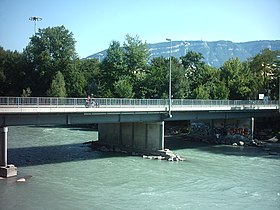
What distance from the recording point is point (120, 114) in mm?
41438

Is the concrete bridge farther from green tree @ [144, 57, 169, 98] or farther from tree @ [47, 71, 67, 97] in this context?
tree @ [47, 71, 67, 97]

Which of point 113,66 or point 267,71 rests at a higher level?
point 113,66

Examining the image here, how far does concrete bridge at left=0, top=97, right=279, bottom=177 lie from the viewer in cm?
3153

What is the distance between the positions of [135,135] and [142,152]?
3112 mm

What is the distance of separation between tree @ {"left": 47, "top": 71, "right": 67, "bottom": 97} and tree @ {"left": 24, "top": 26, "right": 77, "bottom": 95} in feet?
18.8

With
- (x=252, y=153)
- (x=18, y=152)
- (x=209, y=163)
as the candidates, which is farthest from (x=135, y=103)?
(x=252, y=153)

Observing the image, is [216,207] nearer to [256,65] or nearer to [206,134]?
[206,134]

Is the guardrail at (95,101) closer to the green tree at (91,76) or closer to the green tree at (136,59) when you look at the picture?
the green tree at (136,59)

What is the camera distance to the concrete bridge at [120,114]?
103ft

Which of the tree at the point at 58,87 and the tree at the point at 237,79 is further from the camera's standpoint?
the tree at the point at 58,87

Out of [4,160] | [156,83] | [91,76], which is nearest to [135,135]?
[4,160]

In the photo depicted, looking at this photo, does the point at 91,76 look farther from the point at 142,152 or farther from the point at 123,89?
the point at 142,152

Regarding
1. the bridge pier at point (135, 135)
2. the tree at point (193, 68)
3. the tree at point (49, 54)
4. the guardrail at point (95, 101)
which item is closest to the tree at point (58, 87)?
the tree at point (49, 54)

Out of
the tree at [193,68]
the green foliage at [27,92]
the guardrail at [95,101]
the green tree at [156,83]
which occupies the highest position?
the tree at [193,68]
